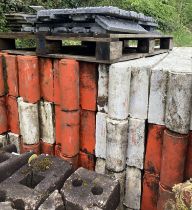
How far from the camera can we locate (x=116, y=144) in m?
3.35

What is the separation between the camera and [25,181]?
329 cm

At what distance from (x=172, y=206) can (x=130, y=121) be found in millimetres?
1090

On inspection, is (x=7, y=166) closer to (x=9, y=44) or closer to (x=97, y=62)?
(x=97, y=62)

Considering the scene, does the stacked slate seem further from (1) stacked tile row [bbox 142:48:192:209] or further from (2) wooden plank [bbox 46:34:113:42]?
(1) stacked tile row [bbox 142:48:192:209]

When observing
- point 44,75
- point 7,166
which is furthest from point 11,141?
point 44,75

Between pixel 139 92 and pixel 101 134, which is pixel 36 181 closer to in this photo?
pixel 101 134

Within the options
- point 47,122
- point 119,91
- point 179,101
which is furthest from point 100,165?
point 179,101

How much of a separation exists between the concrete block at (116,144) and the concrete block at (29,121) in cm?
124

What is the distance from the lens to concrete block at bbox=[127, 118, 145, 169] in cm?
332

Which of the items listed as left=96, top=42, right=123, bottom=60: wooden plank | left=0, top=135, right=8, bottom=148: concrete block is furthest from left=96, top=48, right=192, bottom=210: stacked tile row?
left=0, top=135, right=8, bottom=148: concrete block

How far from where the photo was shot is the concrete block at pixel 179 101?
277 cm

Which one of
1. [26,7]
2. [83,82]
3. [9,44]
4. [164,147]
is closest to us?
[164,147]

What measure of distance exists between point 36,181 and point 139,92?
1.71 m

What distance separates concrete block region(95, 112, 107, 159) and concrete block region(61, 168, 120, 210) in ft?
1.41
